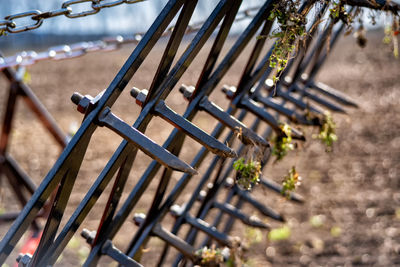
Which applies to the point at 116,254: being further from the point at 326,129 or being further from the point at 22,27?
the point at 326,129

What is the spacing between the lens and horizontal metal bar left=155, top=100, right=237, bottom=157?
6.56 feet

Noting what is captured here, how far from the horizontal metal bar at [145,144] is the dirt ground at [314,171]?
1180 mm

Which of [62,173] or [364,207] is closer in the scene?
[62,173]

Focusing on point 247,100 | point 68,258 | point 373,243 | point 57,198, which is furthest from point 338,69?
point 57,198

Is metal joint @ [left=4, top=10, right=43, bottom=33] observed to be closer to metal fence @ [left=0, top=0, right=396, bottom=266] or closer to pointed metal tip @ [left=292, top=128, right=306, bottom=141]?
metal fence @ [left=0, top=0, right=396, bottom=266]

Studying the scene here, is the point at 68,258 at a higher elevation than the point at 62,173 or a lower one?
higher

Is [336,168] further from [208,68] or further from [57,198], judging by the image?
[57,198]

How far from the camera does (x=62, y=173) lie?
78.3 inches

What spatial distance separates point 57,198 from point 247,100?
3.89 feet

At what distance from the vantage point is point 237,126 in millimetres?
2354

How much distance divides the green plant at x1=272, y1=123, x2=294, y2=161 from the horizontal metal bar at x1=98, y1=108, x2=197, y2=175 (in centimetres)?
111

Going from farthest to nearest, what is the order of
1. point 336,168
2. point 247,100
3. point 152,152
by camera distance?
point 336,168 < point 247,100 < point 152,152

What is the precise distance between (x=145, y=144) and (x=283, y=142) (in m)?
1.19

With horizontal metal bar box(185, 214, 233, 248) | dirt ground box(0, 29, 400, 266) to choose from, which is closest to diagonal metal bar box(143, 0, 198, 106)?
dirt ground box(0, 29, 400, 266)
